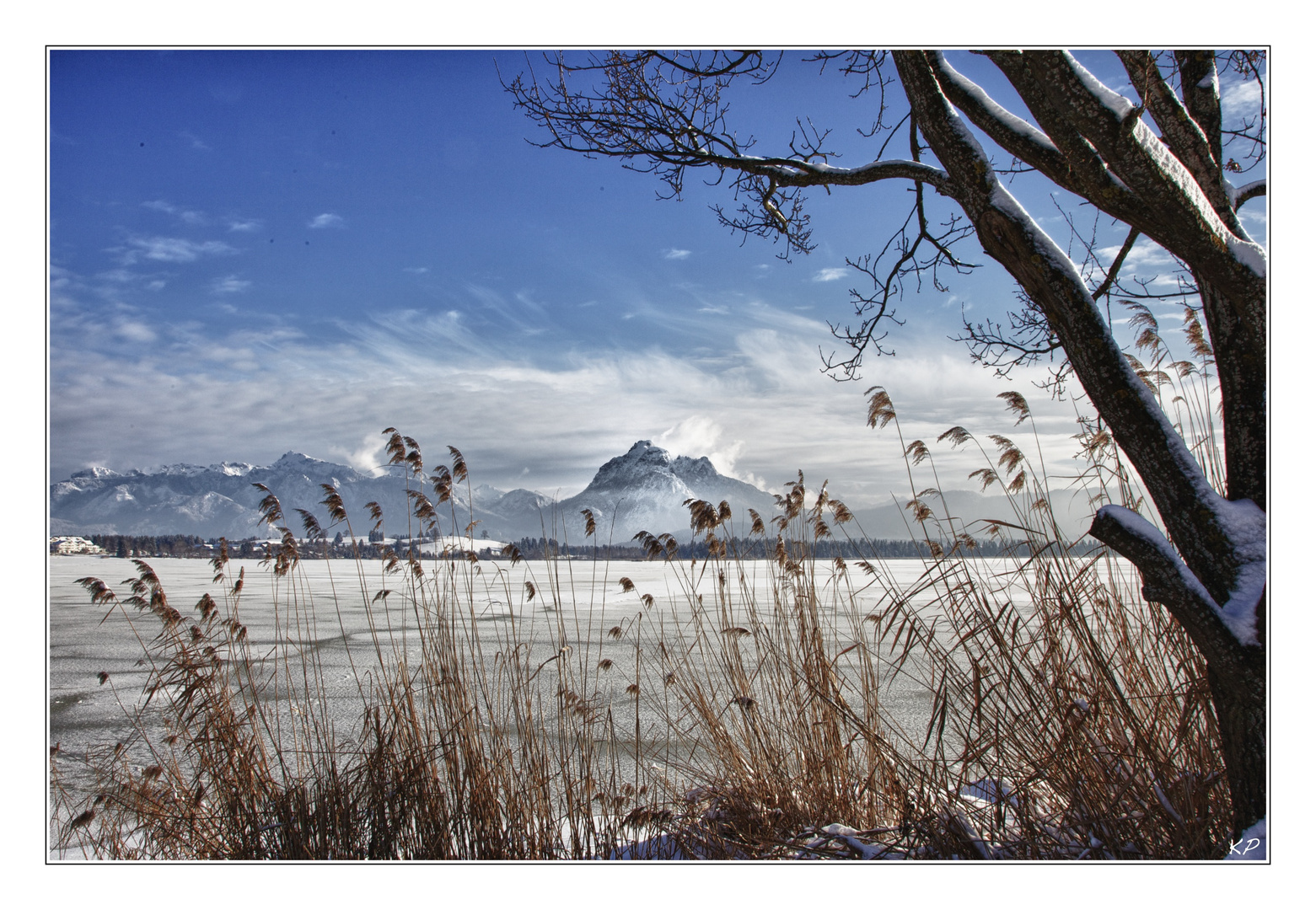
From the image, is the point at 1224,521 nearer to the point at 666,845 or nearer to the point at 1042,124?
the point at 1042,124

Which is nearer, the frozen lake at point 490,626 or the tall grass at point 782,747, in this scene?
the tall grass at point 782,747

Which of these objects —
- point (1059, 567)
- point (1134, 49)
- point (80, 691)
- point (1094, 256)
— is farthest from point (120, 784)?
point (1094, 256)

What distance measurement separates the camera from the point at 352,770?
1.96 metres
